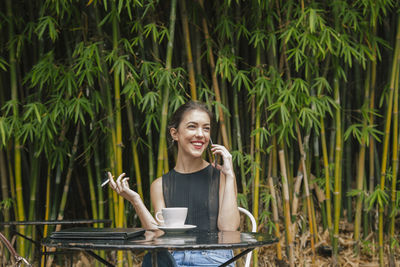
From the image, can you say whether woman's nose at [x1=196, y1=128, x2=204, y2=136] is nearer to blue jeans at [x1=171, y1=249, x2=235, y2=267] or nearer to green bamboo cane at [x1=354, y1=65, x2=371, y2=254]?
blue jeans at [x1=171, y1=249, x2=235, y2=267]

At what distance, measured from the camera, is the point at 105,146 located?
3.41 metres

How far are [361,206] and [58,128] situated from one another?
6.60 feet

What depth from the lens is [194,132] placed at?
7.18 feet

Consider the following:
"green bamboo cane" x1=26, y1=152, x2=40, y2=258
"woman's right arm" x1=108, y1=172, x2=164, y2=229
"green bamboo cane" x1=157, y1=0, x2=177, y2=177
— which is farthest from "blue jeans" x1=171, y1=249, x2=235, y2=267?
"green bamboo cane" x1=26, y1=152, x2=40, y2=258

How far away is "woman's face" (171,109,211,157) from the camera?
2182mm

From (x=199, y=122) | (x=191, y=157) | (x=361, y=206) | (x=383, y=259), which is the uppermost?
(x=199, y=122)

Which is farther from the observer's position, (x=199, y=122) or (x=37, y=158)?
(x=37, y=158)

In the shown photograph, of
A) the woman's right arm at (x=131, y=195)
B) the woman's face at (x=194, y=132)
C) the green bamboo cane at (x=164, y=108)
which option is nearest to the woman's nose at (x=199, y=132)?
the woman's face at (x=194, y=132)

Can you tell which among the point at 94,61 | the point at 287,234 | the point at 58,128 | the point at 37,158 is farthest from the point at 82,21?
the point at 287,234

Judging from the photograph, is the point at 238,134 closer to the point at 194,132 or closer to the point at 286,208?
the point at 286,208

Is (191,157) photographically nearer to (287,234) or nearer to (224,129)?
(224,129)

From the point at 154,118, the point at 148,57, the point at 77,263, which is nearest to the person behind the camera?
the point at 154,118

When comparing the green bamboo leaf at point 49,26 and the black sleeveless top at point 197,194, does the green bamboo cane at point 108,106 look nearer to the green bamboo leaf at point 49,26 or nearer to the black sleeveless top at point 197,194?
the green bamboo leaf at point 49,26

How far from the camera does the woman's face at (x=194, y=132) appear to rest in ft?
7.16
